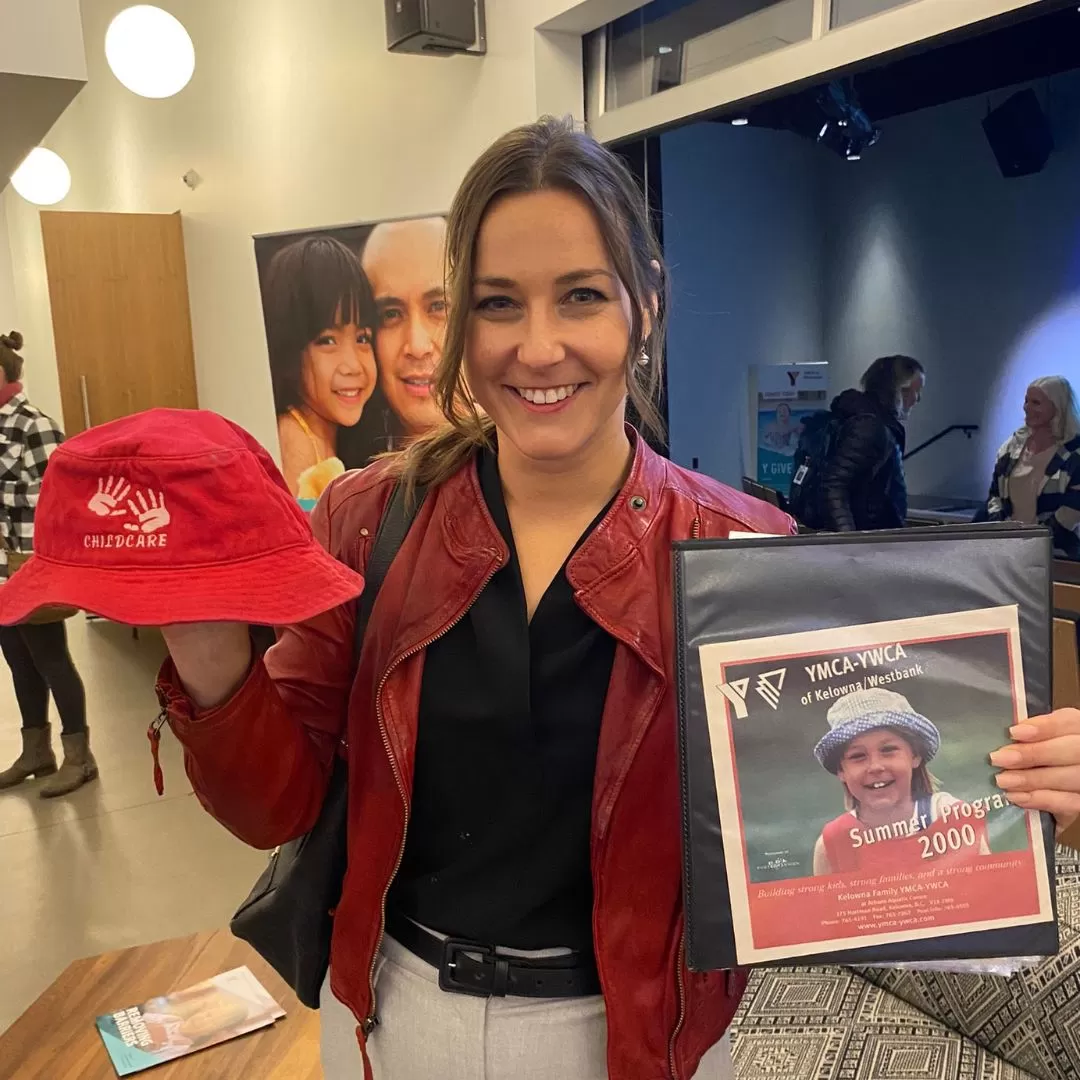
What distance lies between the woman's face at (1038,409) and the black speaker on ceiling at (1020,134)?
1.74 feet

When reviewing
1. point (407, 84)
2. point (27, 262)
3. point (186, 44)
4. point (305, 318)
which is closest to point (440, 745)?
point (305, 318)

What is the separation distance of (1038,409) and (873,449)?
0.47 meters

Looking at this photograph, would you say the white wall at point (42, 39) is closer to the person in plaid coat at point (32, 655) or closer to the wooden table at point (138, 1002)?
the wooden table at point (138, 1002)

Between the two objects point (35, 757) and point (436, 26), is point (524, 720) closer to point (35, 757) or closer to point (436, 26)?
point (436, 26)

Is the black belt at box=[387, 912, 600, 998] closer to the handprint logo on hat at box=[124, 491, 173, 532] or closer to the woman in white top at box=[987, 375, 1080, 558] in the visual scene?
the handprint logo on hat at box=[124, 491, 173, 532]

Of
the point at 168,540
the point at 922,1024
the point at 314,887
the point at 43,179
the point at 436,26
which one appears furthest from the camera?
the point at 43,179

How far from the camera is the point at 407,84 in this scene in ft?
11.3

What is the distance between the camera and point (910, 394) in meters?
2.65

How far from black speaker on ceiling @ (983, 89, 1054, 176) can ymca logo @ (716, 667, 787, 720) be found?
6.66 ft

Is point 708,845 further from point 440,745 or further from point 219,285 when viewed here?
point 219,285

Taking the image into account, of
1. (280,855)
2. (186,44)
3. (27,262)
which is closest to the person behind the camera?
(280,855)

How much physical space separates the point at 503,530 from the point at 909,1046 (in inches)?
57.1

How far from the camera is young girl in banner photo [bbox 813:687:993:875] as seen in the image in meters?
0.86


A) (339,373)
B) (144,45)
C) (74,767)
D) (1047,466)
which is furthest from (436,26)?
(74,767)
